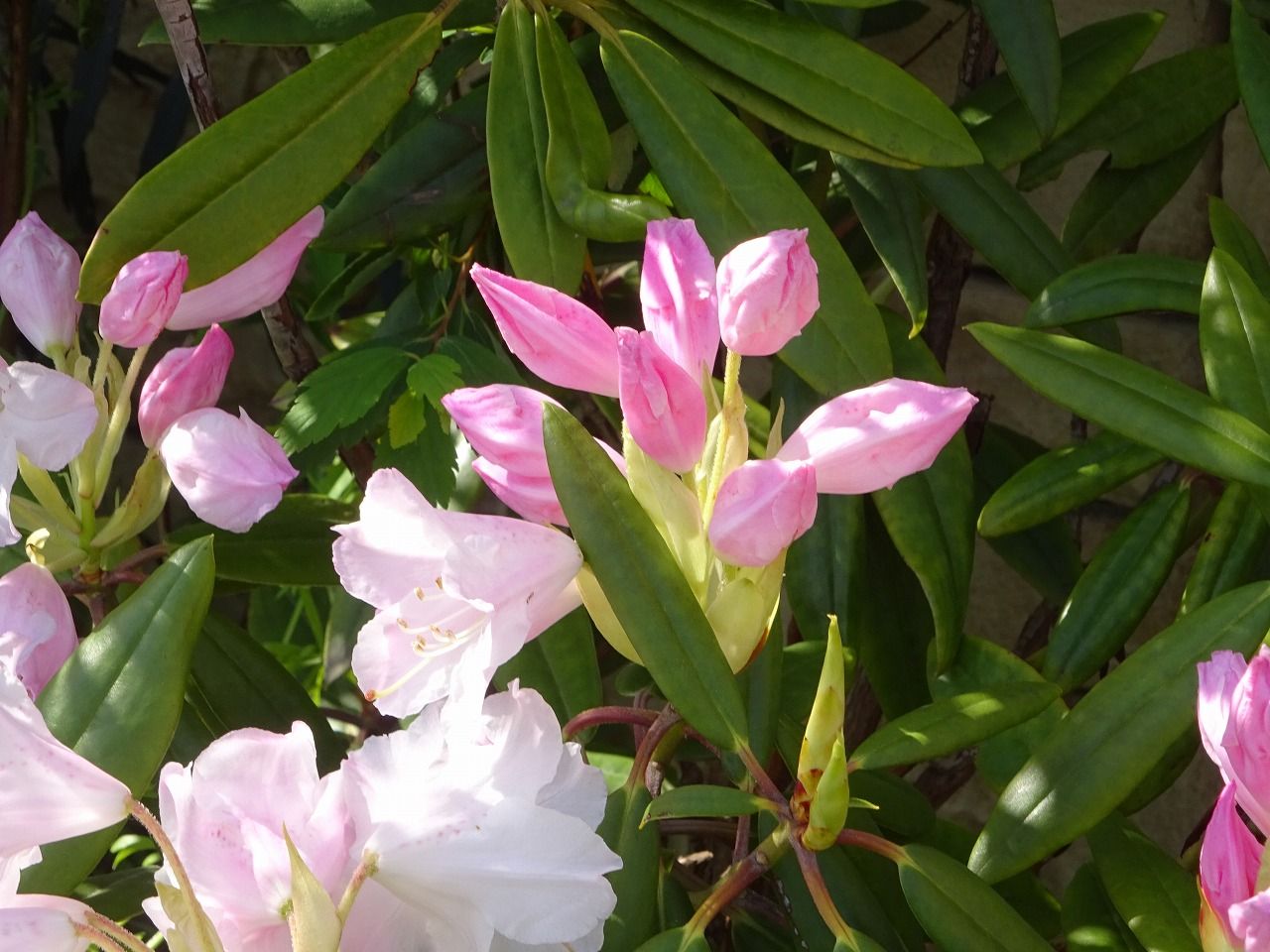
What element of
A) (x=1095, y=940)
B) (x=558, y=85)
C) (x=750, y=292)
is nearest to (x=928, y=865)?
(x=1095, y=940)

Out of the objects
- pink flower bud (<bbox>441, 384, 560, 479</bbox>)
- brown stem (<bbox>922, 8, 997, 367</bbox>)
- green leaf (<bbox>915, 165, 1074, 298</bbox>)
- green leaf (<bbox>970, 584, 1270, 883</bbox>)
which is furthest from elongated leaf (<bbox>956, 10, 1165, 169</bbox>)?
pink flower bud (<bbox>441, 384, 560, 479</bbox>)

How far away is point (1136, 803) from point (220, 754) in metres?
0.54

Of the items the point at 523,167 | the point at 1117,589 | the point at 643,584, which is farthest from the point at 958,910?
the point at 523,167

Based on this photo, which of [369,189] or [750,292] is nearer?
[750,292]

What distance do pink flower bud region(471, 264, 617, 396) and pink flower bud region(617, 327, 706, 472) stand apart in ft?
0.14

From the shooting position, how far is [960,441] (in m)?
0.82

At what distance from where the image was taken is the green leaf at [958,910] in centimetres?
57

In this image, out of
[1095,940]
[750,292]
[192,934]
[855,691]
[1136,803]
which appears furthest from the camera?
[855,691]

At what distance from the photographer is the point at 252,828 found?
17.8 inches

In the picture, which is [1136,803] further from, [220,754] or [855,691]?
[220,754]

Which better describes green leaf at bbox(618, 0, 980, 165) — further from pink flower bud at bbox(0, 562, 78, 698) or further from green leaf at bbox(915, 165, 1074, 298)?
pink flower bud at bbox(0, 562, 78, 698)

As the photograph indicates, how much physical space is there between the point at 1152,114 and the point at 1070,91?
10 centimetres

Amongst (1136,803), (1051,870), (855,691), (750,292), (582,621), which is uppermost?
(750,292)

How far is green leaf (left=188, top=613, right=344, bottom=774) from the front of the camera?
0.84 meters
